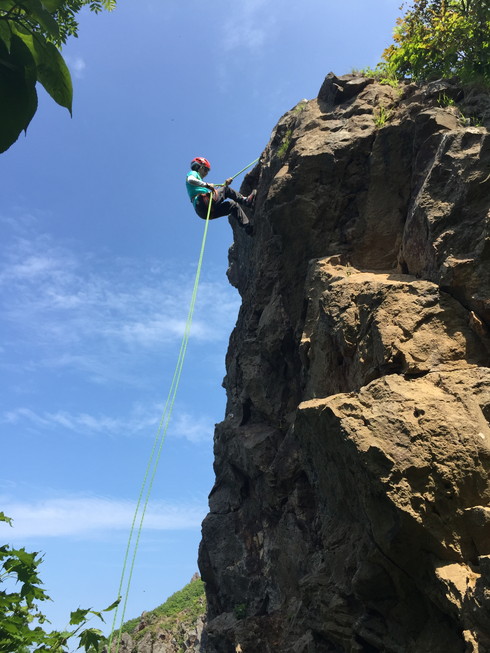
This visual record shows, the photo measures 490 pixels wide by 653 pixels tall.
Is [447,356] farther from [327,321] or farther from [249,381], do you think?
[249,381]

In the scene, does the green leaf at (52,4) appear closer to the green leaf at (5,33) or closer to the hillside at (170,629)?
the green leaf at (5,33)

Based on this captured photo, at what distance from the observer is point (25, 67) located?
1.89 meters

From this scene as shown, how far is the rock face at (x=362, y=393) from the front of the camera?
765 cm

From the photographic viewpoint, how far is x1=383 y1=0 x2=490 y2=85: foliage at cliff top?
13102mm

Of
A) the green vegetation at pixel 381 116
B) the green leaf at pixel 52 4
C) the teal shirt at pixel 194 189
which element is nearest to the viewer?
the green leaf at pixel 52 4

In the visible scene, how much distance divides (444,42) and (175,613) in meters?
40.2

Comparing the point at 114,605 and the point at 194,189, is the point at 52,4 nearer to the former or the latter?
the point at 114,605

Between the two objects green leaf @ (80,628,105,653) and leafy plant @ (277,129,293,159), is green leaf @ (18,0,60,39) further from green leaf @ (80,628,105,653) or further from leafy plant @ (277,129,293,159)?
leafy plant @ (277,129,293,159)

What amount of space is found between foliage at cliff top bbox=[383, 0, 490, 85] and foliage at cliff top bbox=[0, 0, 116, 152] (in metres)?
13.5

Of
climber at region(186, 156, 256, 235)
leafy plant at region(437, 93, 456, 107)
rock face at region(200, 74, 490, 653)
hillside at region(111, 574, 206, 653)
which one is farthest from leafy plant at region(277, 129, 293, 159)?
hillside at region(111, 574, 206, 653)

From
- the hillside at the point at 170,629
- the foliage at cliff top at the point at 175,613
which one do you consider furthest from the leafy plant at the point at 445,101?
the foliage at cliff top at the point at 175,613

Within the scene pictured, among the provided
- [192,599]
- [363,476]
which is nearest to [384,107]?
[363,476]

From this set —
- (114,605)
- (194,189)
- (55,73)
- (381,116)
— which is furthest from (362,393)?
(194,189)

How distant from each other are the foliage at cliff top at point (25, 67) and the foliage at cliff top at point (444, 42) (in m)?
13.5
